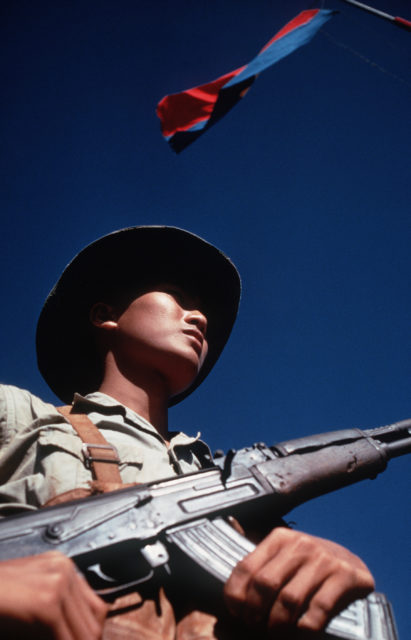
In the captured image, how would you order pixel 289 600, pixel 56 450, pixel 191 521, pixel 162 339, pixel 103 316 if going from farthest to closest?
pixel 103 316 < pixel 162 339 < pixel 56 450 < pixel 191 521 < pixel 289 600

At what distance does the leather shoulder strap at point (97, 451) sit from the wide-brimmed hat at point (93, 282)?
1.39 m

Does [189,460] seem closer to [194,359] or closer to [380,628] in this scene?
[194,359]

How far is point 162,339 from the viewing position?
3.34 m

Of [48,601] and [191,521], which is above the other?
[48,601]

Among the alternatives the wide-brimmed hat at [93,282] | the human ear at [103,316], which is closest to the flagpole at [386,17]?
the wide-brimmed hat at [93,282]

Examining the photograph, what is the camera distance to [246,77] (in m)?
3.81

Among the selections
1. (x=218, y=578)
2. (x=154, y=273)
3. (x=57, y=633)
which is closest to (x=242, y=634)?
(x=218, y=578)

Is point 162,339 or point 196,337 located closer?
point 162,339

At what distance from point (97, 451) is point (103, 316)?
1592 mm

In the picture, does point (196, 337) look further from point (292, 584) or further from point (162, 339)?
point (292, 584)

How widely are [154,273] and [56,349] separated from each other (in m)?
1.09

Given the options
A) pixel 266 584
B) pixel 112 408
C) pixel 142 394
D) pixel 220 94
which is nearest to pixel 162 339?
pixel 142 394

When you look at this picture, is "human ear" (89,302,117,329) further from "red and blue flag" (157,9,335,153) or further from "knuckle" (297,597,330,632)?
"knuckle" (297,597,330,632)

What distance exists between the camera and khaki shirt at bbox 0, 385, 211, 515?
226 cm
